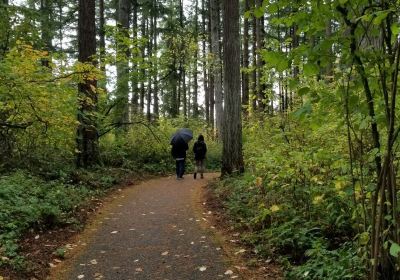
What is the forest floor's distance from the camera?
18.0ft

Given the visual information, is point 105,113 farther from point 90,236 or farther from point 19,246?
point 19,246

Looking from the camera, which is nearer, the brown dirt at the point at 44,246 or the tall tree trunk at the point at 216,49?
the brown dirt at the point at 44,246

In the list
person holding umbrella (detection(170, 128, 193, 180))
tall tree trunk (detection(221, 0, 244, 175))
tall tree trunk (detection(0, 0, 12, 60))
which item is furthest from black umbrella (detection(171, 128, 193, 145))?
tall tree trunk (detection(0, 0, 12, 60))

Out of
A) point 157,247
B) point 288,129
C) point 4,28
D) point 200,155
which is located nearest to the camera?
point 157,247

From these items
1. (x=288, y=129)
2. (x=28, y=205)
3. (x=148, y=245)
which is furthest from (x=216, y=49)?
(x=148, y=245)

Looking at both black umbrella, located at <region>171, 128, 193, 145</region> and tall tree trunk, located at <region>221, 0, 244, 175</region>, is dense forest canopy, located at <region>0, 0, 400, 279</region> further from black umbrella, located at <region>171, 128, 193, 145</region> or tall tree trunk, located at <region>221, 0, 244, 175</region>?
black umbrella, located at <region>171, 128, 193, 145</region>

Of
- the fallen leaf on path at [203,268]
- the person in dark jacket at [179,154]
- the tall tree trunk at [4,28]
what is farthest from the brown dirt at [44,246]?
the person in dark jacket at [179,154]

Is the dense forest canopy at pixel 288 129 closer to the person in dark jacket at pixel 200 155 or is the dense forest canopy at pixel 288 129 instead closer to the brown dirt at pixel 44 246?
the brown dirt at pixel 44 246

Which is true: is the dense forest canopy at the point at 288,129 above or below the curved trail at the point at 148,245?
above

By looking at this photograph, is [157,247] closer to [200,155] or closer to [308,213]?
[308,213]

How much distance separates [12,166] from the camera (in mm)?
9789

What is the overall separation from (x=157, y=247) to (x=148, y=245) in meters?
0.19

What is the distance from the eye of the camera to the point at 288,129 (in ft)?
31.6

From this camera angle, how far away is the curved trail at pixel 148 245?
18.1 ft
